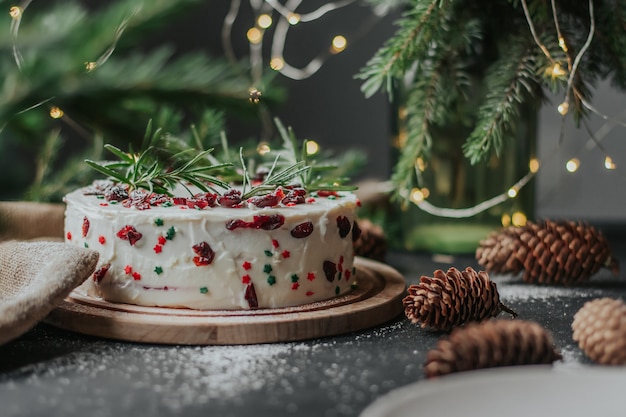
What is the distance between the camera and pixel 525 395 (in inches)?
30.3

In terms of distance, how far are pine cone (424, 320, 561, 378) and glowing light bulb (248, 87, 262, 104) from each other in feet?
1.31

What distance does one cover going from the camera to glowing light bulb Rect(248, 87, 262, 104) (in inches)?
25.5

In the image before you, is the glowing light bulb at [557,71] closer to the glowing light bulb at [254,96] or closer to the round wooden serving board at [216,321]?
the round wooden serving board at [216,321]

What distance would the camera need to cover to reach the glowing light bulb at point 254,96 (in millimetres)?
649

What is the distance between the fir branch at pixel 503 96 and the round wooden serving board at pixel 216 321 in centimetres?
34

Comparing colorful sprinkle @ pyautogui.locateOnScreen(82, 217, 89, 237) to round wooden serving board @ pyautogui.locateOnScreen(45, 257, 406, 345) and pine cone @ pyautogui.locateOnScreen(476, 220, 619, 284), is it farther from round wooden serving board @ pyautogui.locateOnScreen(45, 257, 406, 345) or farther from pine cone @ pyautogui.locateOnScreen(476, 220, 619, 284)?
pine cone @ pyautogui.locateOnScreen(476, 220, 619, 284)

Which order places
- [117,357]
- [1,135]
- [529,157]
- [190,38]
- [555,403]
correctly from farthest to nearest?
[190,38] < [529,157] < [117,357] < [555,403] < [1,135]

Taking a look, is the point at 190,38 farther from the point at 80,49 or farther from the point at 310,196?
the point at 80,49

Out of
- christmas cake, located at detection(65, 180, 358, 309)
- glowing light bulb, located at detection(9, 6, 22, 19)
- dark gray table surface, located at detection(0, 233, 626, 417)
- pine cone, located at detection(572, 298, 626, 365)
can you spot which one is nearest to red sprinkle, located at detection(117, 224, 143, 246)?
christmas cake, located at detection(65, 180, 358, 309)

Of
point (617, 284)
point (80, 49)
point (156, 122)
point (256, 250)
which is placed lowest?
point (617, 284)

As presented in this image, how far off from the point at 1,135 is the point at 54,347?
2.02ft

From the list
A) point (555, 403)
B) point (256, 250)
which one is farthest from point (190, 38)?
point (555, 403)

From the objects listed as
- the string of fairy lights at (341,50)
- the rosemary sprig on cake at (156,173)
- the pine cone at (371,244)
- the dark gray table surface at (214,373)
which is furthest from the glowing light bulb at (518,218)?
the rosemary sprig on cake at (156,173)

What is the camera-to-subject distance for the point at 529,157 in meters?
1.61
